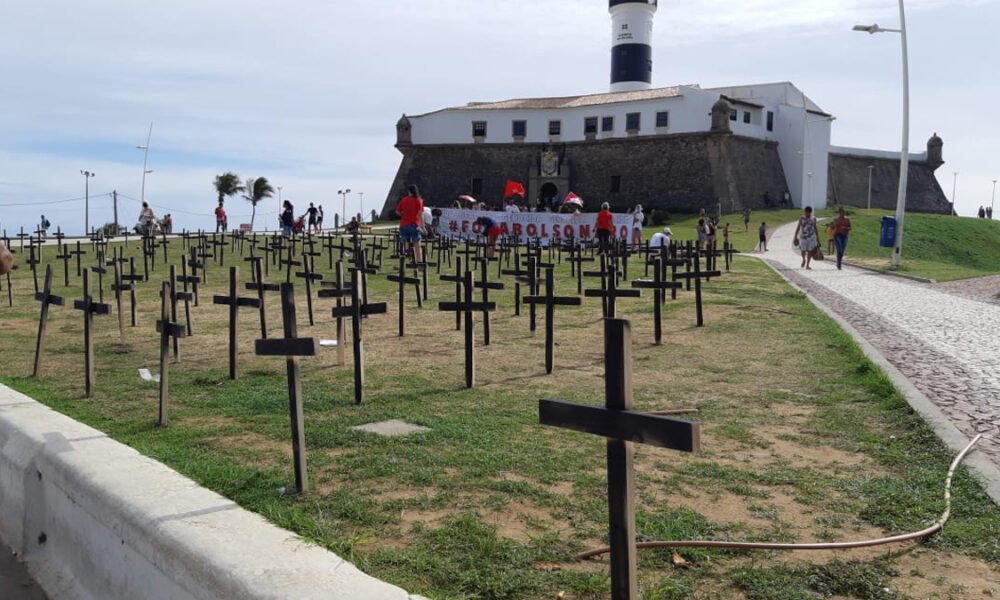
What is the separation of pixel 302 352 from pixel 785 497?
2743 millimetres

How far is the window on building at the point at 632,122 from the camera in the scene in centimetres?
5225

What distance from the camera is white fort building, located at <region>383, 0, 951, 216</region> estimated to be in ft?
166

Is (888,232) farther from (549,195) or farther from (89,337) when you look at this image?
(549,195)

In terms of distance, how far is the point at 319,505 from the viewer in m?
4.23

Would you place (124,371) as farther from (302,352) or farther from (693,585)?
(693,585)

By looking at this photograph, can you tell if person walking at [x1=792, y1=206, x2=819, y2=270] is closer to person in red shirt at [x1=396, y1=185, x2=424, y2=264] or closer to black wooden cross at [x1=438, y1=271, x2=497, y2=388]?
person in red shirt at [x1=396, y1=185, x2=424, y2=264]

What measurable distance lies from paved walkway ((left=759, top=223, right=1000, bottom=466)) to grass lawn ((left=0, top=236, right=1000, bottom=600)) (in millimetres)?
455

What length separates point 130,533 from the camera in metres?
3.60

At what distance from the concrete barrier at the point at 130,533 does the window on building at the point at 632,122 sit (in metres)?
49.7

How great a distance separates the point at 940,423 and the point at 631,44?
5485 cm

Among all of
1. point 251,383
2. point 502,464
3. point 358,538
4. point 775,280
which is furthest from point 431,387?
point 775,280

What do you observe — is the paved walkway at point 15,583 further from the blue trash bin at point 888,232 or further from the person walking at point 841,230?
the blue trash bin at point 888,232

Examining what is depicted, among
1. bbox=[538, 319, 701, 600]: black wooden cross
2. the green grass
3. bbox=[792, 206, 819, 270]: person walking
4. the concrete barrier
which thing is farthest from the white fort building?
bbox=[538, 319, 701, 600]: black wooden cross

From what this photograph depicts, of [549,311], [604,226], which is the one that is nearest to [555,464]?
[549,311]
